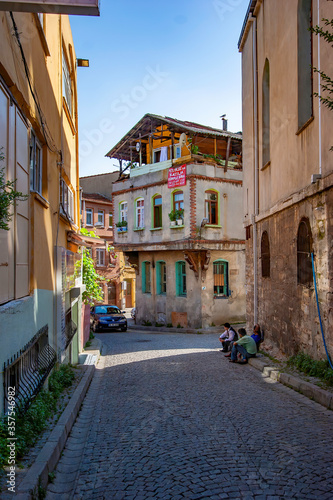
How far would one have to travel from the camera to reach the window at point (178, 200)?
87.8ft

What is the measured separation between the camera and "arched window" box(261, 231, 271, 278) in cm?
1396

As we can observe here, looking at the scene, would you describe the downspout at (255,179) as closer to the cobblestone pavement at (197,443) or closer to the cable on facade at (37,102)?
the cobblestone pavement at (197,443)

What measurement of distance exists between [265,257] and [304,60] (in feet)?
18.6

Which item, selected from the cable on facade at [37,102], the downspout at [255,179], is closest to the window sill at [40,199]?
the cable on facade at [37,102]

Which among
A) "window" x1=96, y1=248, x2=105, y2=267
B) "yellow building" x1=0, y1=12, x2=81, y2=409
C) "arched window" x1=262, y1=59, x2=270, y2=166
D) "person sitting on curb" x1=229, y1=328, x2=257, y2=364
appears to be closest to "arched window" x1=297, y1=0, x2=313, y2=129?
"arched window" x1=262, y1=59, x2=270, y2=166

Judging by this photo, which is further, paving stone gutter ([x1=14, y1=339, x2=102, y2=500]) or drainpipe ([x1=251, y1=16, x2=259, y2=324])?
drainpipe ([x1=251, y1=16, x2=259, y2=324])

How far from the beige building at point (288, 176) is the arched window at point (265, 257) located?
1.2 inches

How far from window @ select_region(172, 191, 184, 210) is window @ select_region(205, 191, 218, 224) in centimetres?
139

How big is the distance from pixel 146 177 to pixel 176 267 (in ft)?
19.4

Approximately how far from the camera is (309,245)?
993 centimetres

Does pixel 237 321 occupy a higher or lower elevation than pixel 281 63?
lower

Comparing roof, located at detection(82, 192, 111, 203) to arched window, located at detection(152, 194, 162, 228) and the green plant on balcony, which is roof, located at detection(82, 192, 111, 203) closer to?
the green plant on balcony

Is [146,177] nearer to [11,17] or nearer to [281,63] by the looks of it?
[281,63]

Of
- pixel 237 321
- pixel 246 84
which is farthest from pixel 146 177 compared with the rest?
pixel 246 84
